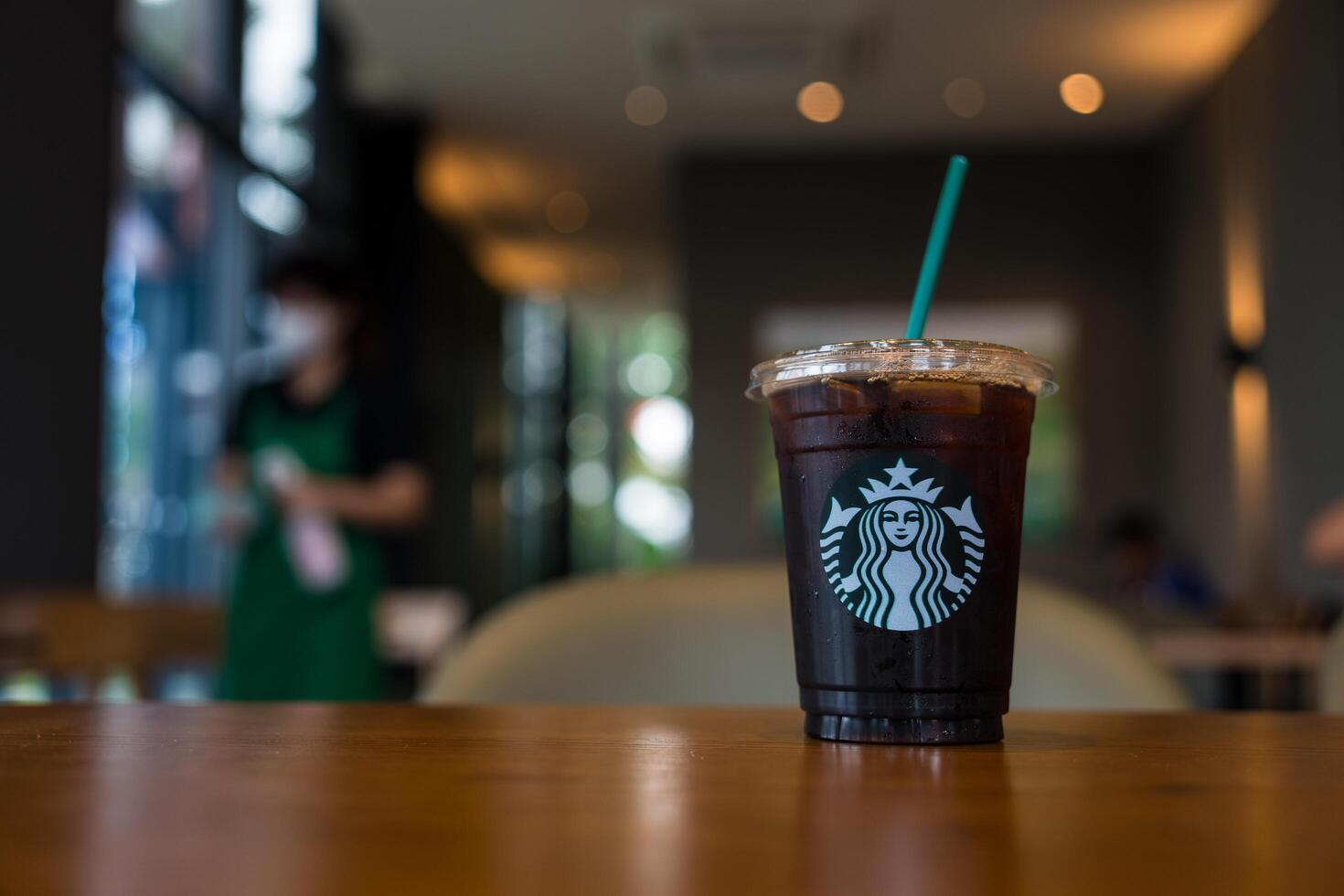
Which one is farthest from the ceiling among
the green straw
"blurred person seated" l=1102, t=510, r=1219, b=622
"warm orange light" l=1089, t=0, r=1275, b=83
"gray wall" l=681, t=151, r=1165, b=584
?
the green straw

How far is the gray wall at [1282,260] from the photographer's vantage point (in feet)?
17.3

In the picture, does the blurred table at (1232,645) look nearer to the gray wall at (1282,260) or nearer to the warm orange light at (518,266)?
the gray wall at (1282,260)

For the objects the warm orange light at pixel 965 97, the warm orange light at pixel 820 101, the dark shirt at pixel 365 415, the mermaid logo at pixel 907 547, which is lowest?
the mermaid logo at pixel 907 547

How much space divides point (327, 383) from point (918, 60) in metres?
4.41

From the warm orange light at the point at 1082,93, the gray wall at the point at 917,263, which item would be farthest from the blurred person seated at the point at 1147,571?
the warm orange light at the point at 1082,93

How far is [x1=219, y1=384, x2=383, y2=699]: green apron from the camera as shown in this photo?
3.04 m

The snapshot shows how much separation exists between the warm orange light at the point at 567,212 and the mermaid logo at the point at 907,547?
29.4 ft

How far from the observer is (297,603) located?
3088mm

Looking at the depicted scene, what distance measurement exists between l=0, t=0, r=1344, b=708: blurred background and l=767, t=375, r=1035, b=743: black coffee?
102 inches

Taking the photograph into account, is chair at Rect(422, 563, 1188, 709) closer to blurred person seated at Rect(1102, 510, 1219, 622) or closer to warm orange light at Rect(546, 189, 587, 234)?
blurred person seated at Rect(1102, 510, 1219, 622)

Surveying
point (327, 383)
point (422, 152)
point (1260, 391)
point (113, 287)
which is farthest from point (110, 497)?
point (1260, 391)

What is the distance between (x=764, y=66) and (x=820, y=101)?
0.71 m

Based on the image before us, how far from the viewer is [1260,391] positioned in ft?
19.9

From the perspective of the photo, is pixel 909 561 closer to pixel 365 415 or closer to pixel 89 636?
pixel 89 636
